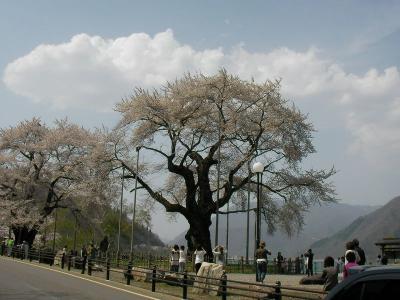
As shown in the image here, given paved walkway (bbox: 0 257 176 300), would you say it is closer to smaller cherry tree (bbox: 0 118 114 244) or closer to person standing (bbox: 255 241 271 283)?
person standing (bbox: 255 241 271 283)

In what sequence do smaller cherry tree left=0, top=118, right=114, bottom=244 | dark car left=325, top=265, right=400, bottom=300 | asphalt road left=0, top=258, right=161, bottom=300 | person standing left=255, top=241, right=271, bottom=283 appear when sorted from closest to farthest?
dark car left=325, top=265, right=400, bottom=300, asphalt road left=0, top=258, right=161, bottom=300, person standing left=255, top=241, right=271, bottom=283, smaller cherry tree left=0, top=118, right=114, bottom=244

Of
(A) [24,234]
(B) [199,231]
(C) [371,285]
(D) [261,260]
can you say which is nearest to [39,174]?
(A) [24,234]

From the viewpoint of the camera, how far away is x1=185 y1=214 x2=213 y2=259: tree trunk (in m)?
39.4

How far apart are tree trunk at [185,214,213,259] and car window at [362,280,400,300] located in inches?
1388

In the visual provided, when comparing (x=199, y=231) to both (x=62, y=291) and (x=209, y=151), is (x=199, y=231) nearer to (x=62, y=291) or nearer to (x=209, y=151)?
(x=209, y=151)

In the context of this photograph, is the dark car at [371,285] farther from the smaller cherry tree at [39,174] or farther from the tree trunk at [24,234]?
the tree trunk at [24,234]

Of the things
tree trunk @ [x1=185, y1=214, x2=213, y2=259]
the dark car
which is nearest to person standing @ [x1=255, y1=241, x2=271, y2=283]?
the dark car

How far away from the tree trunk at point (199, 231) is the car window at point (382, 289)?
35.2 metres

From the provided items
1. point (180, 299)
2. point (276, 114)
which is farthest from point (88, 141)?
point (180, 299)

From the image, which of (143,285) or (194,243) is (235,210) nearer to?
(194,243)

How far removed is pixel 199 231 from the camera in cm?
3938

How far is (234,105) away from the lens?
1636 inches

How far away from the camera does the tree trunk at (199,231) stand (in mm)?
39375

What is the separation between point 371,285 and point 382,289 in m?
0.10
